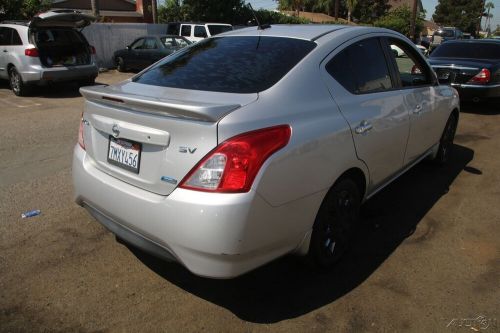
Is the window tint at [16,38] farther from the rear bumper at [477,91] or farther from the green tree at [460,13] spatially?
the green tree at [460,13]

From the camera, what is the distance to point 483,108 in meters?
10.1

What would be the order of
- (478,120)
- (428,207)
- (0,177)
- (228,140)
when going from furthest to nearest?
(478,120), (0,177), (428,207), (228,140)

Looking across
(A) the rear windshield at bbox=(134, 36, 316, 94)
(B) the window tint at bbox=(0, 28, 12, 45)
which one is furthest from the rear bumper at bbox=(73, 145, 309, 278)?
(B) the window tint at bbox=(0, 28, 12, 45)

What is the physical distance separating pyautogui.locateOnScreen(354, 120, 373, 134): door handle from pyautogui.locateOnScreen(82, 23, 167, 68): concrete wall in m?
16.4

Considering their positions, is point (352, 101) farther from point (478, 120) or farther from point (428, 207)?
point (478, 120)

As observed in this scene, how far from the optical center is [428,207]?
4359 millimetres

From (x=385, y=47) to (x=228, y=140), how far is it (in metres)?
2.18


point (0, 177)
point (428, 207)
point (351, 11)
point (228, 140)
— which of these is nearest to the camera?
point (228, 140)

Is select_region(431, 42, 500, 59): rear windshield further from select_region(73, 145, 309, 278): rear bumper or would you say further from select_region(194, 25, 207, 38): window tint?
select_region(194, 25, 207, 38): window tint

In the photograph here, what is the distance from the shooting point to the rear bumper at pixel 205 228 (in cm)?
231

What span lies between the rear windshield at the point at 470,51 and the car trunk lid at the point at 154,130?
8.95 meters

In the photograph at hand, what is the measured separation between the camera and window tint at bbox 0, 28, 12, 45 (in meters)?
10.8

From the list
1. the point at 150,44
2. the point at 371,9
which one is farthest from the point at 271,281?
the point at 371,9

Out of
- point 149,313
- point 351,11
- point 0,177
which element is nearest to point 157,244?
point 149,313
